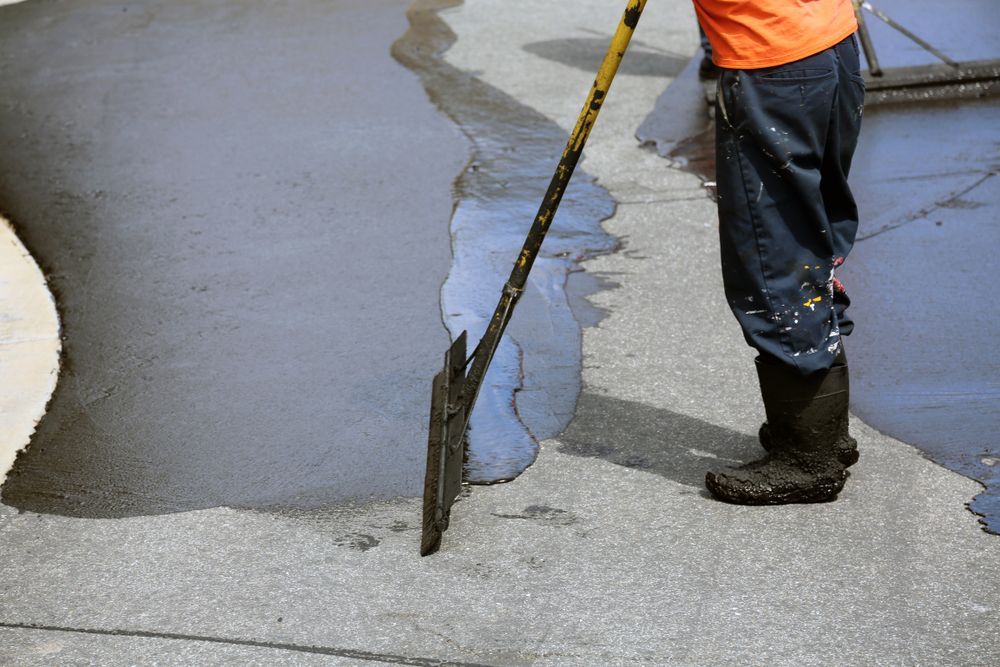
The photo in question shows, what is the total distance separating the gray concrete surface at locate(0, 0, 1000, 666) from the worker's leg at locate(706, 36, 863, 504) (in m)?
0.13

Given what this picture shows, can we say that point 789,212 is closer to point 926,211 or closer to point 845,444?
point 845,444

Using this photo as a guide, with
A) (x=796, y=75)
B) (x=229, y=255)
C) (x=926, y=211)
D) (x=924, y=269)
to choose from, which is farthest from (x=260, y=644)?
(x=926, y=211)

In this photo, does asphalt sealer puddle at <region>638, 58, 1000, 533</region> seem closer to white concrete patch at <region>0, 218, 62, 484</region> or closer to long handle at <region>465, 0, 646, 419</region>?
long handle at <region>465, 0, 646, 419</region>

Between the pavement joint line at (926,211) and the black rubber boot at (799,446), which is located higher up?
the black rubber boot at (799,446)

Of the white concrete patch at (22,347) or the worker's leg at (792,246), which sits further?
the white concrete patch at (22,347)

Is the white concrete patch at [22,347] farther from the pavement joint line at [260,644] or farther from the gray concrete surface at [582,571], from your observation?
the pavement joint line at [260,644]

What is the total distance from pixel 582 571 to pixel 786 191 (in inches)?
43.7

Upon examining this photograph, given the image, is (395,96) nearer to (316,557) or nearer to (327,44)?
(327,44)

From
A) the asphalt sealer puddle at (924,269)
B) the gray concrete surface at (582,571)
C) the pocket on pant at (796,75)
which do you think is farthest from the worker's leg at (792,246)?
the asphalt sealer puddle at (924,269)

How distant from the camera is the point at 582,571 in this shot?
129 inches

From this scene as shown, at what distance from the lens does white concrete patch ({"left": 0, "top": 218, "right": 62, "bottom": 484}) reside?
4.19 m

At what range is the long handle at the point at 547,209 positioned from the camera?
335 centimetres

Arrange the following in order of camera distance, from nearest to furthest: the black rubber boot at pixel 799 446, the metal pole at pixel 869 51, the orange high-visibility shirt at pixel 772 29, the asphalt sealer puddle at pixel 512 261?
1. the orange high-visibility shirt at pixel 772 29
2. the black rubber boot at pixel 799 446
3. the asphalt sealer puddle at pixel 512 261
4. the metal pole at pixel 869 51

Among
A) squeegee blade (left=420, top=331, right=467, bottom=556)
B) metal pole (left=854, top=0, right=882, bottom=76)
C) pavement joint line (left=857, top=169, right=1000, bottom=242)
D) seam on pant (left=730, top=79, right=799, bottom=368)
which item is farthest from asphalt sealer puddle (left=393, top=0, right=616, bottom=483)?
metal pole (left=854, top=0, right=882, bottom=76)
